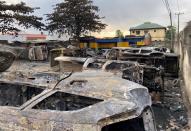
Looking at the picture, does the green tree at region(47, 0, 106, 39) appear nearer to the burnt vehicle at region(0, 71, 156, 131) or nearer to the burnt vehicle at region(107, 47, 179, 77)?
the burnt vehicle at region(107, 47, 179, 77)

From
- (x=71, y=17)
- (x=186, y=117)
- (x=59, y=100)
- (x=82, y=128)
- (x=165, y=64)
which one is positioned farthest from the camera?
(x=71, y=17)

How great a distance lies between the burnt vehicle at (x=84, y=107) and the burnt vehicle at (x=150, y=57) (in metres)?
9.00

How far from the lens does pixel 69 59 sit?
961 centimetres

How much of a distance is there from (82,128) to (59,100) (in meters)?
1.08

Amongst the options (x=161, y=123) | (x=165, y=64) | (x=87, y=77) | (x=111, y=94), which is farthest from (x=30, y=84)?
(x=165, y=64)

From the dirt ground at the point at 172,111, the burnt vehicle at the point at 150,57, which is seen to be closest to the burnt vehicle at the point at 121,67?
the dirt ground at the point at 172,111

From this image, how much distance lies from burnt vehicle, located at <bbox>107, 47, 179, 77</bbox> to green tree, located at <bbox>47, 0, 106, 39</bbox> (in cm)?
2324

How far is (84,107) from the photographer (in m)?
4.54

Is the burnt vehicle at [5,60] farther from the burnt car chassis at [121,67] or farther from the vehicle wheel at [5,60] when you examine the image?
the burnt car chassis at [121,67]

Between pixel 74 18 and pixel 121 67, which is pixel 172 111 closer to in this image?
pixel 121 67

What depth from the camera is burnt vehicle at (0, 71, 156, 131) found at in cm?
387

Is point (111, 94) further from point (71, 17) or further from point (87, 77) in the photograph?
point (71, 17)

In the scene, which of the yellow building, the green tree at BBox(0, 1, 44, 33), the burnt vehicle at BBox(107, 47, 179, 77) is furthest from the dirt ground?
the yellow building

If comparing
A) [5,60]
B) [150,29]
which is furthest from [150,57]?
[150,29]
